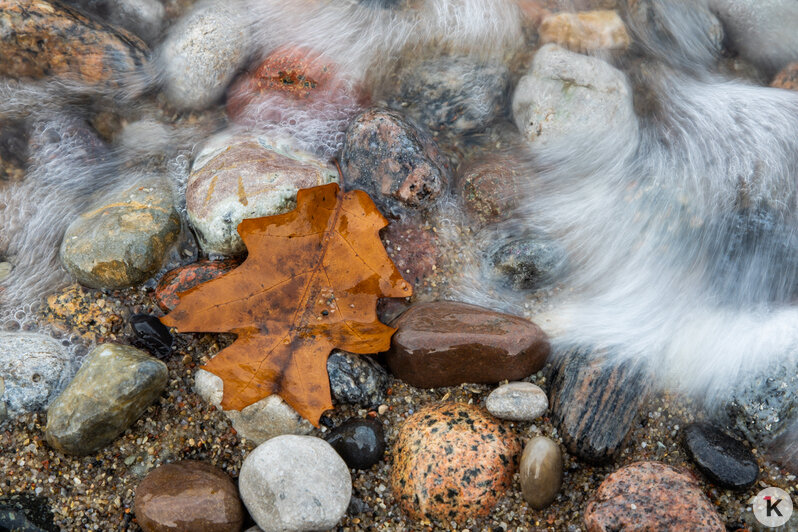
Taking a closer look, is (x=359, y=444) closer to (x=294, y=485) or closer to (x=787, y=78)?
(x=294, y=485)

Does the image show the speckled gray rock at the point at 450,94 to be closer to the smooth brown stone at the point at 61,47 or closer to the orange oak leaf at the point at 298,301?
the orange oak leaf at the point at 298,301

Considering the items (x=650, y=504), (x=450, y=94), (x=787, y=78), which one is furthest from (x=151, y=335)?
(x=787, y=78)

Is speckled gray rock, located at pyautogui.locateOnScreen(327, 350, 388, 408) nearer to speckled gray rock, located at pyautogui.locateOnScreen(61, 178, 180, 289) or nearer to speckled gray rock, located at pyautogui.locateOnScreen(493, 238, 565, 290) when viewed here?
speckled gray rock, located at pyautogui.locateOnScreen(493, 238, 565, 290)

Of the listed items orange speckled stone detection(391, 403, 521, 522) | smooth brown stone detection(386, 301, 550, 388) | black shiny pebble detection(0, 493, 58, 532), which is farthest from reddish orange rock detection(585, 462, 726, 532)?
black shiny pebble detection(0, 493, 58, 532)

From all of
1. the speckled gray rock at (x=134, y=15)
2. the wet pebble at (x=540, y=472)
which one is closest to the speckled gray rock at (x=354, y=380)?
the wet pebble at (x=540, y=472)

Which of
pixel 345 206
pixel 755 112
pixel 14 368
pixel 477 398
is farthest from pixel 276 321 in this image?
pixel 755 112

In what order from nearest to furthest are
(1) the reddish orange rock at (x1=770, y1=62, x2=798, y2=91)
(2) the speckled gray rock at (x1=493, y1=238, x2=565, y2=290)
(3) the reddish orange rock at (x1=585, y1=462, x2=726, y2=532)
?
1. (3) the reddish orange rock at (x1=585, y1=462, x2=726, y2=532)
2. (2) the speckled gray rock at (x1=493, y1=238, x2=565, y2=290)
3. (1) the reddish orange rock at (x1=770, y1=62, x2=798, y2=91)
